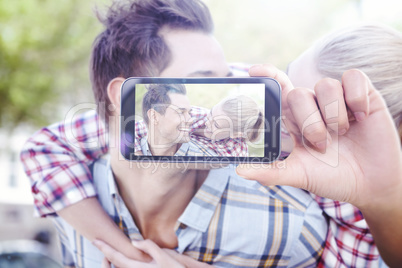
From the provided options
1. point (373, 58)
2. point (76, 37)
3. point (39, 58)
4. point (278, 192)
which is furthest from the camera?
point (39, 58)

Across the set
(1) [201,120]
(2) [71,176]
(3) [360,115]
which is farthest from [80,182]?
(3) [360,115]

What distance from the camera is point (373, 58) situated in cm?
68

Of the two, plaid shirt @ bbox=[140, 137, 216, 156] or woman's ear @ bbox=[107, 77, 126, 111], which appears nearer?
plaid shirt @ bbox=[140, 137, 216, 156]

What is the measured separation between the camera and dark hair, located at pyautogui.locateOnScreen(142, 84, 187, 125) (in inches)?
21.1

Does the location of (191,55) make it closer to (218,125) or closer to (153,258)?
(218,125)

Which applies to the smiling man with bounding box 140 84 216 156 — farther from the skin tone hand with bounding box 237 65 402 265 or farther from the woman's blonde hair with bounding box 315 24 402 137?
the woman's blonde hair with bounding box 315 24 402 137

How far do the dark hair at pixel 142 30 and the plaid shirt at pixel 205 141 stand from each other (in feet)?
0.80

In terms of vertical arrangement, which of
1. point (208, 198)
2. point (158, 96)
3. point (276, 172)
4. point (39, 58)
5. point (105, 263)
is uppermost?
point (39, 58)

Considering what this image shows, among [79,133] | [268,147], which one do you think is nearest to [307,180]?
[268,147]

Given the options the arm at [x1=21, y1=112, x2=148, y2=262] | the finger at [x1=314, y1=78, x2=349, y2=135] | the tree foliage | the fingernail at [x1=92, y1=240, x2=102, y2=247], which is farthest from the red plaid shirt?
the tree foliage

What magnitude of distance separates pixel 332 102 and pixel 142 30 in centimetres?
45

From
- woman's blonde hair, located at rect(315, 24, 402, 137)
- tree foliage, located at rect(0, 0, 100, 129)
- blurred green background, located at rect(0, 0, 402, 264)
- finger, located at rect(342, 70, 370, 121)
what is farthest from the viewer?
tree foliage, located at rect(0, 0, 100, 129)

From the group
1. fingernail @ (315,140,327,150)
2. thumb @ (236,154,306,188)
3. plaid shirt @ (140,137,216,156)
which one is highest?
fingernail @ (315,140,327,150)

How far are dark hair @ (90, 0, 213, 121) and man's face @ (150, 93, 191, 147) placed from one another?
22 cm
